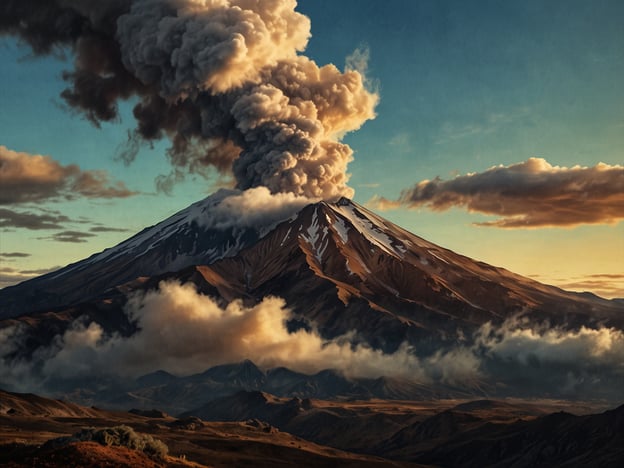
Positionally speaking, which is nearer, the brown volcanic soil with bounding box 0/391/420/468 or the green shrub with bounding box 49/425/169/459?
the brown volcanic soil with bounding box 0/391/420/468

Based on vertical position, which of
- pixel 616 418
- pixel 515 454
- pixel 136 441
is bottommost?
pixel 515 454

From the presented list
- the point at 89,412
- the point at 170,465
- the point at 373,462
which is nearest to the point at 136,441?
the point at 170,465

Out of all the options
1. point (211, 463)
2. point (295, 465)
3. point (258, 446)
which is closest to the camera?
point (211, 463)

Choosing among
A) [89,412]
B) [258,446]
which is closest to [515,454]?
[258,446]

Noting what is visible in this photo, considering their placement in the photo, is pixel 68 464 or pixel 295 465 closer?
pixel 68 464

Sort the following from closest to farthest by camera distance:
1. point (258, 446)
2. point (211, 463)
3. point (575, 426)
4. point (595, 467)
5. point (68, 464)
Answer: point (68, 464) → point (211, 463) → point (258, 446) → point (595, 467) → point (575, 426)

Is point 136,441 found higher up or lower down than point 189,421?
higher up

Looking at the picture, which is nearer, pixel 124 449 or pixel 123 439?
pixel 124 449

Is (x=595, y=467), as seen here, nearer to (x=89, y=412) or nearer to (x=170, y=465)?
(x=89, y=412)

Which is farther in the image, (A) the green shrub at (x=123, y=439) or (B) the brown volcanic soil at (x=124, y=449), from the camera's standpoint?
(A) the green shrub at (x=123, y=439)
